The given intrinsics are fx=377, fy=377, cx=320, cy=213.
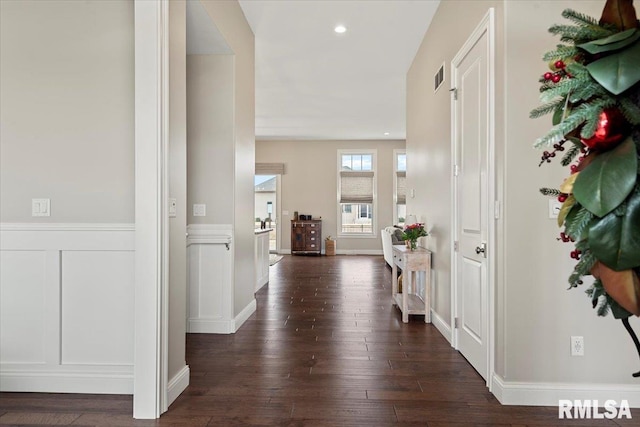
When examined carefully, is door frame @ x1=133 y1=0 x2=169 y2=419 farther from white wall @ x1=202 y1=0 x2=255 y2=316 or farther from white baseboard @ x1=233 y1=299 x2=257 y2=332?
white baseboard @ x1=233 y1=299 x2=257 y2=332

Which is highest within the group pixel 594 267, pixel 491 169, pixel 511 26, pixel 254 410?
pixel 511 26

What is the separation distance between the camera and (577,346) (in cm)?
224

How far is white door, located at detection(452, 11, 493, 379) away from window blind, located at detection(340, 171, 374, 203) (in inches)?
297

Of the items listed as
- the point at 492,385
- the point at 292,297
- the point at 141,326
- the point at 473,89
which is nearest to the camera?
the point at 141,326

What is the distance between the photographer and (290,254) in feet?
34.3

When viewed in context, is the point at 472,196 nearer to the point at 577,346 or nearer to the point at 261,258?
the point at 577,346

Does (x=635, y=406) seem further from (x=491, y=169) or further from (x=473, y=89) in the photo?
(x=473, y=89)

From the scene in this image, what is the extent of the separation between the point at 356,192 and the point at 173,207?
8692 millimetres

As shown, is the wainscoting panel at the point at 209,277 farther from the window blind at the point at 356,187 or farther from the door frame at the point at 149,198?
the window blind at the point at 356,187

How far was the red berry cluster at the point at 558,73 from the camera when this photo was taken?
3.45 ft

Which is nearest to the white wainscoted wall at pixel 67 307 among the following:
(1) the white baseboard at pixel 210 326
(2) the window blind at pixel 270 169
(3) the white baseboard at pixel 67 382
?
(3) the white baseboard at pixel 67 382

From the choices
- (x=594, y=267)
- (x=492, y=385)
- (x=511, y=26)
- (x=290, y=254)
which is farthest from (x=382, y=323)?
(x=290, y=254)

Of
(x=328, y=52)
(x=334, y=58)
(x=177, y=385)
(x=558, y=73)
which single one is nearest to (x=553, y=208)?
(x=558, y=73)

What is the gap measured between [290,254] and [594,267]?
964 centimetres
